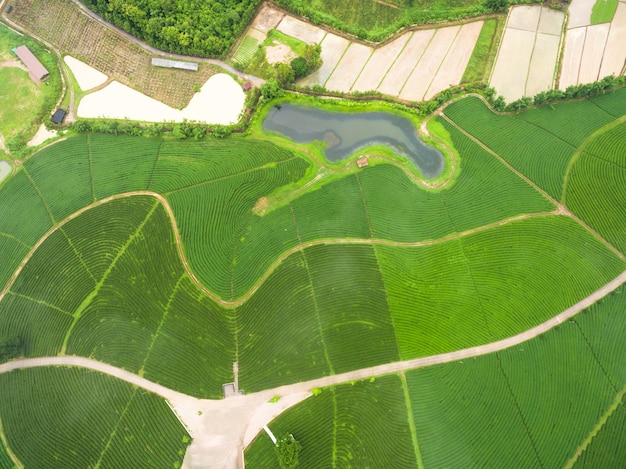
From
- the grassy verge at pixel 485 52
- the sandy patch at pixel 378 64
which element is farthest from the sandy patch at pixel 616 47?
the sandy patch at pixel 378 64

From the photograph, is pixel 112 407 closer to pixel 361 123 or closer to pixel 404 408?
pixel 404 408

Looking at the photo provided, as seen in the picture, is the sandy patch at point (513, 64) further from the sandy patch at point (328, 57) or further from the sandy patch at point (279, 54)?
the sandy patch at point (279, 54)

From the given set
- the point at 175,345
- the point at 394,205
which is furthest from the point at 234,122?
the point at 175,345

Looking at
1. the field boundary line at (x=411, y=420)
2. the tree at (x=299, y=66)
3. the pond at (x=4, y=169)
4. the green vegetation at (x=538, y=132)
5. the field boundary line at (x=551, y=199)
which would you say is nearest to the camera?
the field boundary line at (x=411, y=420)

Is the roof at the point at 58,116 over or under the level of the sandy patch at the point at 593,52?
over

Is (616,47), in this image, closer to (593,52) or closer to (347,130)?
(593,52)

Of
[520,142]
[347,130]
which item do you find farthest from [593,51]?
[347,130]
